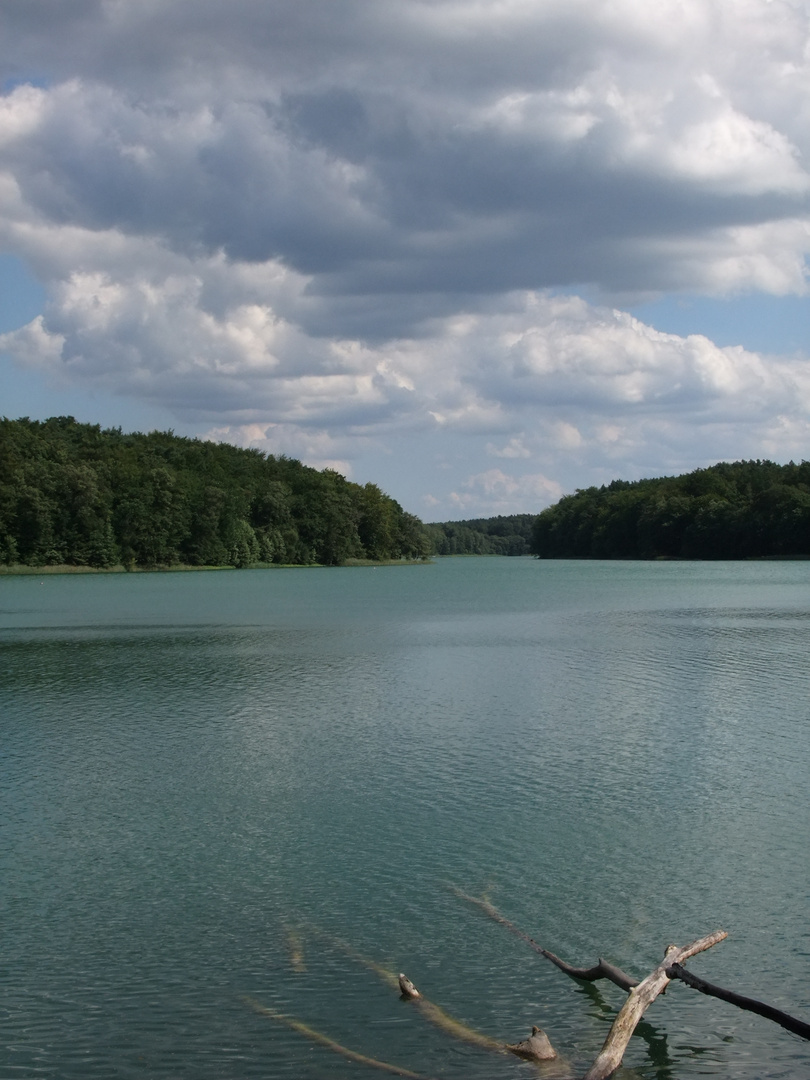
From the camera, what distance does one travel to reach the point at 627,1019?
327 inches

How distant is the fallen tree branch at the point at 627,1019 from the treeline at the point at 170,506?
366ft

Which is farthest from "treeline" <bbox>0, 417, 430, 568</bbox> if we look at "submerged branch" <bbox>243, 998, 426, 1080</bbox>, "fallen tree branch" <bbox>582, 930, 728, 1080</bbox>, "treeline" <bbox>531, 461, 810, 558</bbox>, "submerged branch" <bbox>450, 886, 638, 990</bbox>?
"fallen tree branch" <bbox>582, 930, 728, 1080</bbox>

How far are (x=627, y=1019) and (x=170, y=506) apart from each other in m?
128

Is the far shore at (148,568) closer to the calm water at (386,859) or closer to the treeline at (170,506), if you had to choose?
the treeline at (170,506)

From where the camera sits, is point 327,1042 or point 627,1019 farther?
point 327,1042

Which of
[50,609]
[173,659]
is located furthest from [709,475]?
[173,659]

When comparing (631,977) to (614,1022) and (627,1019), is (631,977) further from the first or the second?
(627,1019)

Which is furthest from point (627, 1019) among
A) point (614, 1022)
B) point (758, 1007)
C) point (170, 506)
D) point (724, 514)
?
point (724, 514)

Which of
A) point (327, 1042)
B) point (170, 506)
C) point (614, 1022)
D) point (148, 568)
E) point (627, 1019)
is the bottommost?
point (327, 1042)

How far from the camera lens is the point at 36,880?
526 inches

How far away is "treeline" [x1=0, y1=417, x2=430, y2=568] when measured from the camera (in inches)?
4619

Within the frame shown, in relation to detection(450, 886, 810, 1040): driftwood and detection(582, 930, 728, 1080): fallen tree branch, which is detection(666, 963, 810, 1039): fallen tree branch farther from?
detection(582, 930, 728, 1080): fallen tree branch

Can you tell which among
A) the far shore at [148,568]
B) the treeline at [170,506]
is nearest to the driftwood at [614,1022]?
the treeline at [170,506]

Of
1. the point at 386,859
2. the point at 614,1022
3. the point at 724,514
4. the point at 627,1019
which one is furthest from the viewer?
the point at 724,514
